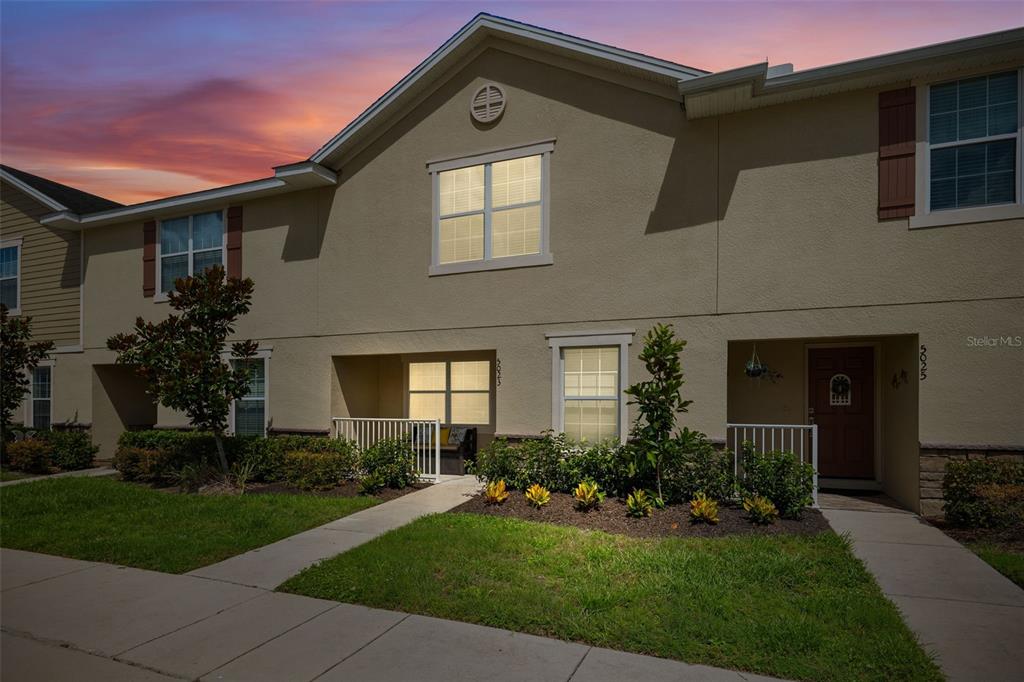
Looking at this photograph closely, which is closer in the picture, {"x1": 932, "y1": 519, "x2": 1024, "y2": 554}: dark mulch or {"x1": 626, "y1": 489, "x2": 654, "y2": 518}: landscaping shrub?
{"x1": 932, "y1": 519, "x2": 1024, "y2": 554}: dark mulch

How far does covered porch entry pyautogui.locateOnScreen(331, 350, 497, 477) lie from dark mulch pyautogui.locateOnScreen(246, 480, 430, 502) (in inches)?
40.6

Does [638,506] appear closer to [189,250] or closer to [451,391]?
[451,391]

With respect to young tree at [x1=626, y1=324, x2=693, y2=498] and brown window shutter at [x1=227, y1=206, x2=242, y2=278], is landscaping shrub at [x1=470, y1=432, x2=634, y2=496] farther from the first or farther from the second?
brown window shutter at [x1=227, y1=206, x2=242, y2=278]

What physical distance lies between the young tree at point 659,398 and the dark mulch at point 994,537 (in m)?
3.39

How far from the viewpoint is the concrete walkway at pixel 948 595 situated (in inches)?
167

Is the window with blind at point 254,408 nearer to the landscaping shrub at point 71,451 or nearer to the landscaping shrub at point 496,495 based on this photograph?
the landscaping shrub at point 71,451

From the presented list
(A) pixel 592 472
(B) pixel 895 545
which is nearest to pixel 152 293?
(A) pixel 592 472

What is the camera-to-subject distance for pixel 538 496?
329 inches

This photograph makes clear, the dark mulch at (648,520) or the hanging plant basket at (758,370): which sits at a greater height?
the hanging plant basket at (758,370)

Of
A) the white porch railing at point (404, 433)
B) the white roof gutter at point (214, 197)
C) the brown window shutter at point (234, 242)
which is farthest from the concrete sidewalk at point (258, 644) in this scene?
the brown window shutter at point (234, 242)

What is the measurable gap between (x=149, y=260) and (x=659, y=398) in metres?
12.5

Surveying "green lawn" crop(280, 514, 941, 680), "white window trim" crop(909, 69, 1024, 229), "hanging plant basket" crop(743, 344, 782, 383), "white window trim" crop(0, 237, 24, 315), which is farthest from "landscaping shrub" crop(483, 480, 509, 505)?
"white window trim" crop(0, 237, 24, 315)

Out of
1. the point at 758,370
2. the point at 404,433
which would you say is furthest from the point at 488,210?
the point at 758,370

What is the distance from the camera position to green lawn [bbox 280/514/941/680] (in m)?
4.26
